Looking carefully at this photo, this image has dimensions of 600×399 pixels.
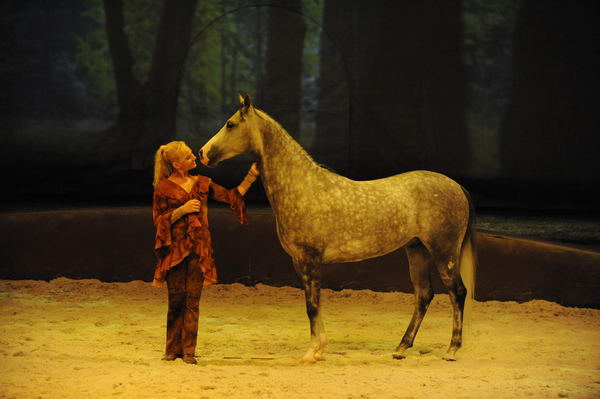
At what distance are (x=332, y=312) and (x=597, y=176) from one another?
2.60 m

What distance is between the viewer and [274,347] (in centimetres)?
601

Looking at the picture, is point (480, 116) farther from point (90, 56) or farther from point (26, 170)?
point (26, 170)

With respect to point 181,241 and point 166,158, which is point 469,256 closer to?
point 181,241

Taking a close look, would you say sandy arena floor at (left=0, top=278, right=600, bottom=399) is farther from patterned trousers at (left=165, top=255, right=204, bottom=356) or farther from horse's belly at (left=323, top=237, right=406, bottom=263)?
horse's belly at (left=323, top=237, right=406, bottom=263)

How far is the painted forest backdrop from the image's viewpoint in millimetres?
7977

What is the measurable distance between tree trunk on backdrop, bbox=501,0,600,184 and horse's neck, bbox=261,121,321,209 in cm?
312

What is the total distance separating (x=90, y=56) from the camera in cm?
845

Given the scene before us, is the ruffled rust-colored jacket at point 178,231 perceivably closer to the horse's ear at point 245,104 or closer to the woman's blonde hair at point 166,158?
the woman's blonde hair at point 166,158

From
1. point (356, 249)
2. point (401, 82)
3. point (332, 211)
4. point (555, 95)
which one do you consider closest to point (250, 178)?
point (332, 211)

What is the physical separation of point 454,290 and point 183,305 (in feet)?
5.43

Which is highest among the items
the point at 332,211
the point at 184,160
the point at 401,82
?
the point at 401,82

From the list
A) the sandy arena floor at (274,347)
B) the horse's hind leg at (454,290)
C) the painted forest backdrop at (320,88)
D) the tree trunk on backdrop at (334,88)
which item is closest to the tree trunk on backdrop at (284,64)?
the painted forest backdrop at (320,88)

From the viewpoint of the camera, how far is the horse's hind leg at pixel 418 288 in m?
5.76

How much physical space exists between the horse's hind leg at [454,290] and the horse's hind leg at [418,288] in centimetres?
15
